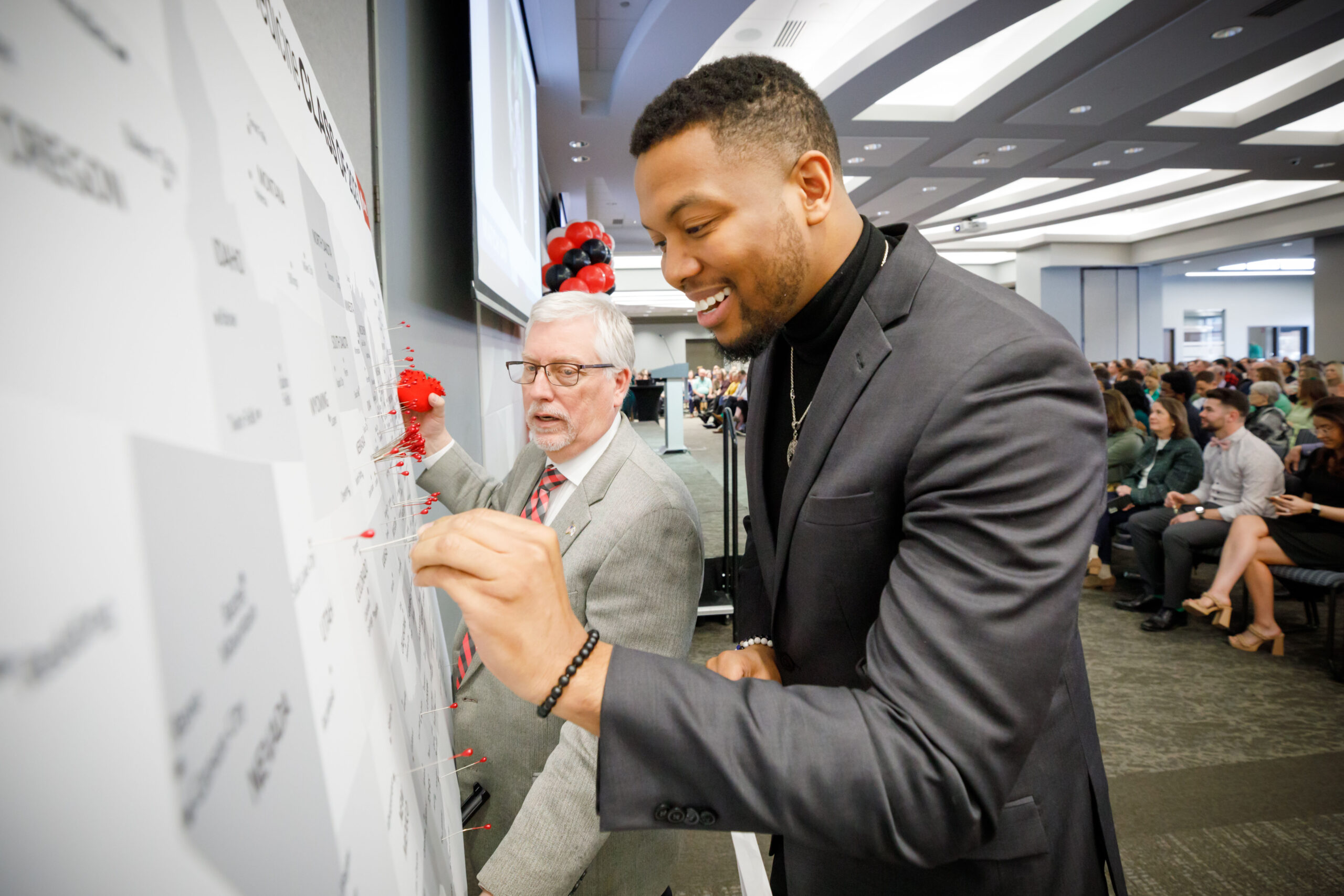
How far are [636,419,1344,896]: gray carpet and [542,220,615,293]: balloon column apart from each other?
2.52 meters

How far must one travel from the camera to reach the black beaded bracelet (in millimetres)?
521

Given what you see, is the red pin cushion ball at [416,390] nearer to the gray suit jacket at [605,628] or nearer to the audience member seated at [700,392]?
the gray suit jacket at [605,628]

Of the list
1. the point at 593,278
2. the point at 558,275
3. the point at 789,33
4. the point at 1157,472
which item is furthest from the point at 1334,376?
the point at 558,275

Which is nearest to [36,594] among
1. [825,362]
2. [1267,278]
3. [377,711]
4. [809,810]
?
[377,711]

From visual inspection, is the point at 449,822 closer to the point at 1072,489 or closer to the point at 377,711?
the point at 377,711

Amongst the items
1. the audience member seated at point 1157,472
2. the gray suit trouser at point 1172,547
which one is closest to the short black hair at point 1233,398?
the audience member seated at point 1157,472

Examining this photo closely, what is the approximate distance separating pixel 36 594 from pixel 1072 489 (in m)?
0.67

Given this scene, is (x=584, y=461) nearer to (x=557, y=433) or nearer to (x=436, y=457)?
(x=557, y=433)

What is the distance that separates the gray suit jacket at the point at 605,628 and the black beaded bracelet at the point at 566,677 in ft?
1.35

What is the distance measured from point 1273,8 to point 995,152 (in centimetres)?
308

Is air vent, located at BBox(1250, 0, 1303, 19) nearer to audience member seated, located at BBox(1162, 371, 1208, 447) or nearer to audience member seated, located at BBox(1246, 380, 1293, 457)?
audience member seated, located at BBox(1162, 371, 1208, 447)

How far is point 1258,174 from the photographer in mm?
8438

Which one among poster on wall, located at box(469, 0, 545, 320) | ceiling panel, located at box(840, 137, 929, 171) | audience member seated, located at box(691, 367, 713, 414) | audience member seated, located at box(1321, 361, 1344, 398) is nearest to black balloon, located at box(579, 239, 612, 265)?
poster on wall, located at box(469, 0, 545, 320)

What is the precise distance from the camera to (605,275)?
15.7 feet
